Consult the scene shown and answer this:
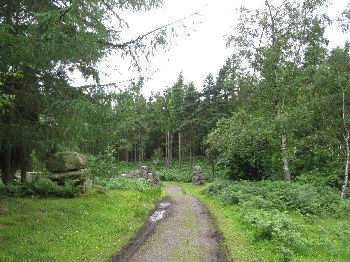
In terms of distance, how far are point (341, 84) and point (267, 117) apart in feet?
15.0

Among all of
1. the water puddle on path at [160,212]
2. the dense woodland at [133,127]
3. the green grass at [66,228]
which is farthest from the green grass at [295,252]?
the green grass at [66,228]

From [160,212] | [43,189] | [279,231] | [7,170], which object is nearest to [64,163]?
[43,189]

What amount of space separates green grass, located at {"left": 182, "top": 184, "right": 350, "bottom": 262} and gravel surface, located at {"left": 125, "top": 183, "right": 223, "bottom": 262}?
471 millimetres

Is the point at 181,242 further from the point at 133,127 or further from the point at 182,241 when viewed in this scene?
the point at 133,127

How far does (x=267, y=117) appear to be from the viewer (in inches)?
942

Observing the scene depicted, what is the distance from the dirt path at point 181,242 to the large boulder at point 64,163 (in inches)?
286

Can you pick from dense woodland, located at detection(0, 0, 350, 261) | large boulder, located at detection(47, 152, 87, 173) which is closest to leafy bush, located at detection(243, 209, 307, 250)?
dense woodland, located at detection(0, 0, 350, 261)

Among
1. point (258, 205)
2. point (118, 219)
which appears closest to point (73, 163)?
point (118, 219)

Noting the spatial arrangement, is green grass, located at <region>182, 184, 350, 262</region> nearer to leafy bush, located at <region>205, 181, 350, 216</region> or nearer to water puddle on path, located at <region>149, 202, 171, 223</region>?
leafy bush, located at <region>205, 181, 350, 216</region>

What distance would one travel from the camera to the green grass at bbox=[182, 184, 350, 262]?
984 cm

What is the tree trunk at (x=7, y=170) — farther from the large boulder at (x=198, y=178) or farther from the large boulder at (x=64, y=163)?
the large boulder at (x=198, y=178)

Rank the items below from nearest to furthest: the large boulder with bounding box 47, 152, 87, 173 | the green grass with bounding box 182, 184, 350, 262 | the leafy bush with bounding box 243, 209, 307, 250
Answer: the green grass with bounding box 182, 184, 350, 262 < the leafy bush with bounding box 243, 209, 307, 250 < the large boulder with bounding box 47, 152, 87, 173

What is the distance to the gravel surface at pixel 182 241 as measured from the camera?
32.6 feet

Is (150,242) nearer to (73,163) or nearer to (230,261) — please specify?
(230,261)
